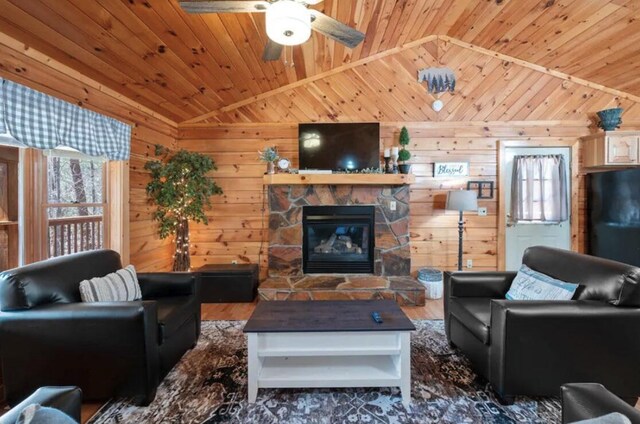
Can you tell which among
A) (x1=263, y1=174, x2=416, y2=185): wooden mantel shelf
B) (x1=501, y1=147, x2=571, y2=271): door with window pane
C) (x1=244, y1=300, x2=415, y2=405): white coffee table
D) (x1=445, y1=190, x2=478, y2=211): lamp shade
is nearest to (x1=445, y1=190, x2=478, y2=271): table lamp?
(x1=445, y1=190, x2=478, y2=211): lamp shade

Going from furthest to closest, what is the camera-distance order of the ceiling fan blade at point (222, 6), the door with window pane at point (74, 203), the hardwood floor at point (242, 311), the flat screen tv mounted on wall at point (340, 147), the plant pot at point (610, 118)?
the flat screen tv mounted on wall at point (340, 147), the plant pot at point (610, 118), the hardwood floor at point (242, 311), the door with window pane at point (74, 203), the ceiling fan blade at point (222, 6)

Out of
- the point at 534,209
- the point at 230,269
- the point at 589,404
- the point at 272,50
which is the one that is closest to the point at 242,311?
the point at 230,269

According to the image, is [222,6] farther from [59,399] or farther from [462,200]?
[462,200]

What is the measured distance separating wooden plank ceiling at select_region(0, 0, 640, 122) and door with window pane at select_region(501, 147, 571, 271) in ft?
3.91

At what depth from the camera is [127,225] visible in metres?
3.31

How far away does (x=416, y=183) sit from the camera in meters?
4.32

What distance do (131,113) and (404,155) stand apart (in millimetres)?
3285

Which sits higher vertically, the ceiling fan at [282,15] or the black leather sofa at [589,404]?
the ceiling fan at [282,15]

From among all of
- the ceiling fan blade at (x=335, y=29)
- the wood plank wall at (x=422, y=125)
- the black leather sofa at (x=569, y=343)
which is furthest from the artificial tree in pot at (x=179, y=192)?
the black leather sofa at (x=569, y=343)

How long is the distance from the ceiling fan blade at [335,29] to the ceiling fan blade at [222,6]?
1.09 ft

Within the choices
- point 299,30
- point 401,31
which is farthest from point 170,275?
point 401,31

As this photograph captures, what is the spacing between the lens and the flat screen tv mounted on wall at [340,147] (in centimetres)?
411

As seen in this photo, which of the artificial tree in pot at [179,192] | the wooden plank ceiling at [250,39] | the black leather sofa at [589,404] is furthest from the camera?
the artificial tree in pot at [179,192]

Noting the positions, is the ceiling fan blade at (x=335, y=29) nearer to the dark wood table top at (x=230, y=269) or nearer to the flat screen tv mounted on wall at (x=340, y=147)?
the flat screen tv mounted on wall at (x=340, y=147)
